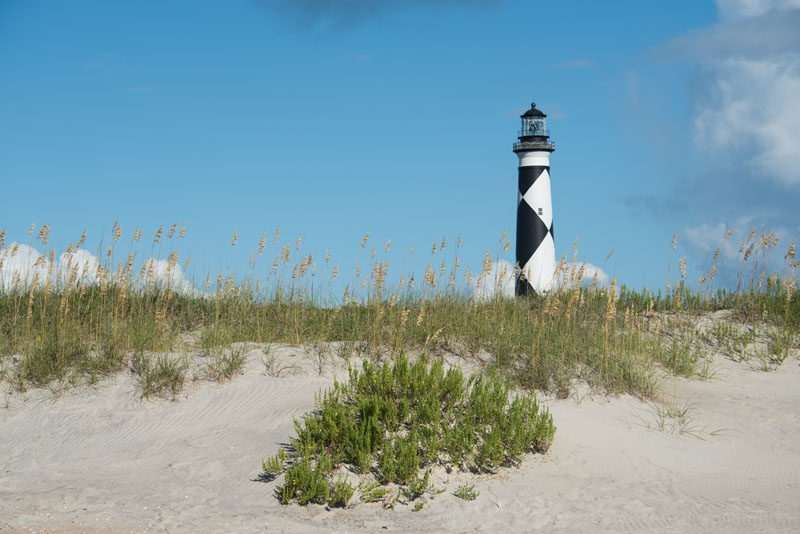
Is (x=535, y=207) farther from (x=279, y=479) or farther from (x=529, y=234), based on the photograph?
(x=279, y=479)

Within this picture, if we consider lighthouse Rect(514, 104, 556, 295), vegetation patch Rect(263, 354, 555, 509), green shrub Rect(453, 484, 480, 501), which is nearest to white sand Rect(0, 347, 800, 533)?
green shrub Rect(453, 484, 480, 501)

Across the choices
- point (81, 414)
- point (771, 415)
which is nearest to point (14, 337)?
point (81, 414)

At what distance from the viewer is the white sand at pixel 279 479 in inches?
242

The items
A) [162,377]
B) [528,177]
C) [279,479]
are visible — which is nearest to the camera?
[279,479]

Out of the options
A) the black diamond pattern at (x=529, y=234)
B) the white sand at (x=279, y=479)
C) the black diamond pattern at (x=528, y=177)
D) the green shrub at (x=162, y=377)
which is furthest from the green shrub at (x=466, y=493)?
the black diamond pattern at (x=528, y=177)

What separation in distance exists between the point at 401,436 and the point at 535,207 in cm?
1504

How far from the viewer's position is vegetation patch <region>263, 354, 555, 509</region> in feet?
21.1

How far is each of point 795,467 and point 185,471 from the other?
622cm

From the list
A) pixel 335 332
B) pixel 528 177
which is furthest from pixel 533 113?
pixel 335 332

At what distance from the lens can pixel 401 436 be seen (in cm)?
716

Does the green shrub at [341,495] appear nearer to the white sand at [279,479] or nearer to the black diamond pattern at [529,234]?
the white sand at [279,479]

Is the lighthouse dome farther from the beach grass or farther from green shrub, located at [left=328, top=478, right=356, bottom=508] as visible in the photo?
green shrub, located at [left=328, top=478, right=356, bottom=508]

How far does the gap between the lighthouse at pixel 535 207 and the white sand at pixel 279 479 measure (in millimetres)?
10847

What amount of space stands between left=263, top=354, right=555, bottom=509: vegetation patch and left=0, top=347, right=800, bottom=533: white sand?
17 cm
